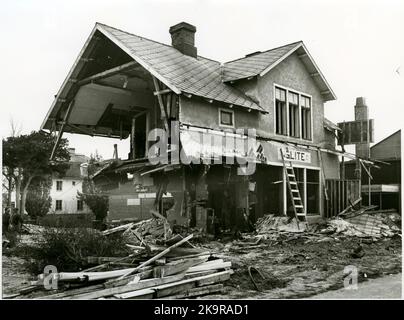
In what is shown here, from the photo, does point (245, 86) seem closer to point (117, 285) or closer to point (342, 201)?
point (342, 201)

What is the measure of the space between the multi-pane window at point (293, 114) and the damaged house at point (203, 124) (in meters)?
0.04

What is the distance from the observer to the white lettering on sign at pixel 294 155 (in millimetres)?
16650

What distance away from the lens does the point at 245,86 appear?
54.3ft

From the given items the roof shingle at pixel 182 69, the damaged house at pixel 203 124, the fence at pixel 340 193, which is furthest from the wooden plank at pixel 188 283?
the fence at pixel 340 193

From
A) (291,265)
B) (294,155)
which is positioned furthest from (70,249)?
(294,155)

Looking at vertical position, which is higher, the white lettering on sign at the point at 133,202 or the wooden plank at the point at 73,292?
the white lettering on sign at the point at 133,202

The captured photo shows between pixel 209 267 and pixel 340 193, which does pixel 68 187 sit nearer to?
pixel 340 193

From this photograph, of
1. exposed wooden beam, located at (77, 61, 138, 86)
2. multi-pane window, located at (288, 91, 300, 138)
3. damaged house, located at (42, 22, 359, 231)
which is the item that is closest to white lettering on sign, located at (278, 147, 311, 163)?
damaged house, located at (42, 22, 359, 231)

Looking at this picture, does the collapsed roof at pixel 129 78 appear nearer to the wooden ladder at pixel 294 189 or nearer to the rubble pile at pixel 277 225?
the wooden ladder at pixel 294 189

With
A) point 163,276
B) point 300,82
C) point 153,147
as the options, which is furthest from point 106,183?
point 163,276

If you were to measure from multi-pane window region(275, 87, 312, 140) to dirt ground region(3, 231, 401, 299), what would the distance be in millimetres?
5311

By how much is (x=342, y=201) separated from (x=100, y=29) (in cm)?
1217

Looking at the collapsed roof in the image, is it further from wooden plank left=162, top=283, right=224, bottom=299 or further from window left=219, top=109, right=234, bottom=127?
wooden plank left=162, top=283, right=224, bottom=299

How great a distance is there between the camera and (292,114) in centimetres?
1811
